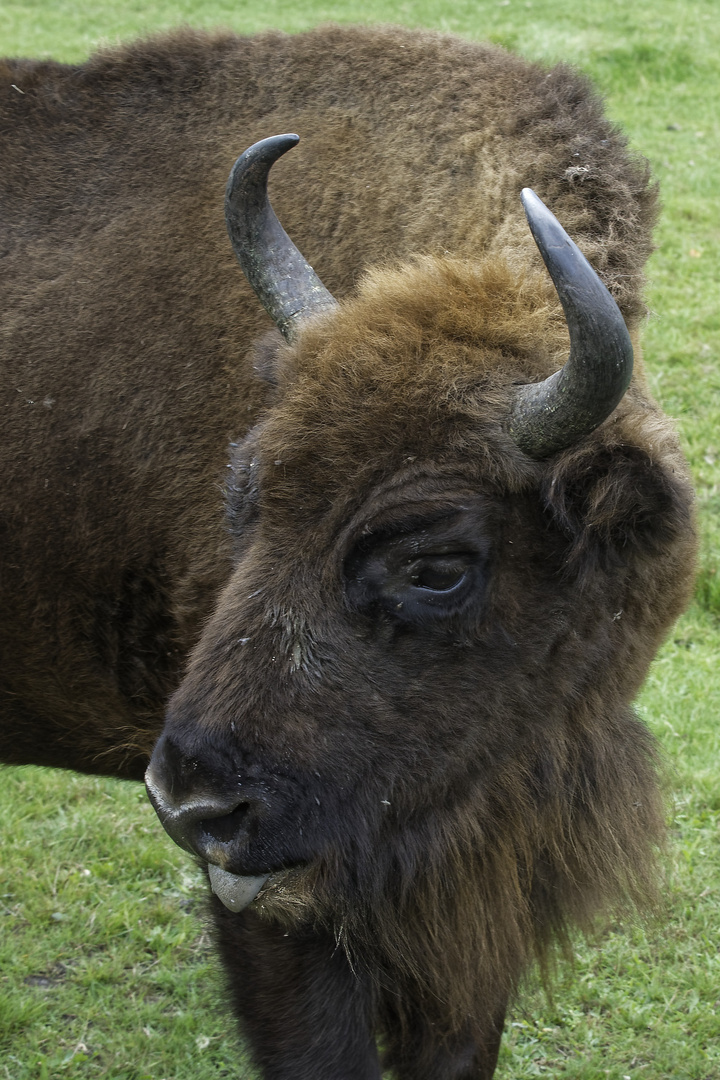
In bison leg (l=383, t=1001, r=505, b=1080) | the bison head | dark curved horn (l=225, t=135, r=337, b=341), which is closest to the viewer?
the bison head

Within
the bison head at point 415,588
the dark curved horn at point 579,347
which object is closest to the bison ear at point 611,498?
the bison head at point 415,588

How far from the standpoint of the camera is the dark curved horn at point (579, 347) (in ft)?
7.46

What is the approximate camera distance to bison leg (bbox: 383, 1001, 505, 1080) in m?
3.36

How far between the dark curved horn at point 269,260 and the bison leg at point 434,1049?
205 cm

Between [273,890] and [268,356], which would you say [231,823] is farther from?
[268,356]

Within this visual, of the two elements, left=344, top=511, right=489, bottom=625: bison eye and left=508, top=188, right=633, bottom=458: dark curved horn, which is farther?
left=344, top=511, right=489, bottom=625: bison eye

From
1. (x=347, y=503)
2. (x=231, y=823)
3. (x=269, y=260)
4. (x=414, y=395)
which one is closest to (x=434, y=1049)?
(x=231, y=823)

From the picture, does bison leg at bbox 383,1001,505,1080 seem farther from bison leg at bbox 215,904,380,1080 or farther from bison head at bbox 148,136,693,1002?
bison head at bbox 148,136,693,1002

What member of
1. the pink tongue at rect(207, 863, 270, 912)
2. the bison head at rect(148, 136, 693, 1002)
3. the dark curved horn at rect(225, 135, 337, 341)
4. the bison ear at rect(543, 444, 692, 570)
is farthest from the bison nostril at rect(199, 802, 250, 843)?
the dark curved horn at rect(225, 135, 337, 341)

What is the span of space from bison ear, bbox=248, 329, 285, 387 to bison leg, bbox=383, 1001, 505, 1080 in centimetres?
189

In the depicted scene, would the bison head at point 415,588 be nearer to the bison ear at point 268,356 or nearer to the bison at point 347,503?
the bison at point 347,503

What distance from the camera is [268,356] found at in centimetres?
306

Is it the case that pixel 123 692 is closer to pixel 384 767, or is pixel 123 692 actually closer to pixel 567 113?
pixel 384 767

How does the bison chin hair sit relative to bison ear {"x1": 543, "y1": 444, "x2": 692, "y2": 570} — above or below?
below
